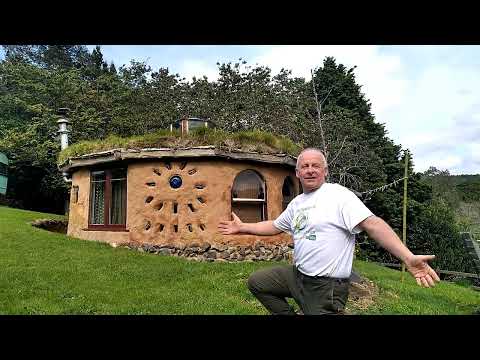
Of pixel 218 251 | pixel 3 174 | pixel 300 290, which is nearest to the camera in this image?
pixel 300 290

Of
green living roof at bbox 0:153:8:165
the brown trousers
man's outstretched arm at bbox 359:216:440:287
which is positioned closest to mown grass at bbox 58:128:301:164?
the brown trousers

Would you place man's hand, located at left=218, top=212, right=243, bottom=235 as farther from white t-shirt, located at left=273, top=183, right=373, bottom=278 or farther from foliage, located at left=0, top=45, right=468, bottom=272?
foliage, located at left=0, top=45, right=468, bottom=272

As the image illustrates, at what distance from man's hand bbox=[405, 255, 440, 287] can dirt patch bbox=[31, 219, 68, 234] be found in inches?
630

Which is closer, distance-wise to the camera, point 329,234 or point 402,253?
point 402,253

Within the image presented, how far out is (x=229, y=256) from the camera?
1157 centimetres

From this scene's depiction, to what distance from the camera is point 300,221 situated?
254 cm

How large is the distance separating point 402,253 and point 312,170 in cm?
78

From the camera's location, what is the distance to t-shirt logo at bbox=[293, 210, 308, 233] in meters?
2.51

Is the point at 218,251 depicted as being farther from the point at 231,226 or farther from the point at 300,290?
the point at 300,290

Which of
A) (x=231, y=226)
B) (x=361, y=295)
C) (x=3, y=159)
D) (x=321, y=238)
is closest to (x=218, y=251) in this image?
(x=361, y=295)

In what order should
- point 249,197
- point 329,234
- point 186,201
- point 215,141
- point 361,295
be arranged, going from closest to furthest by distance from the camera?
point 329,234 → point 361,295 → point 215,141 → point 186,201 → point 249,197
